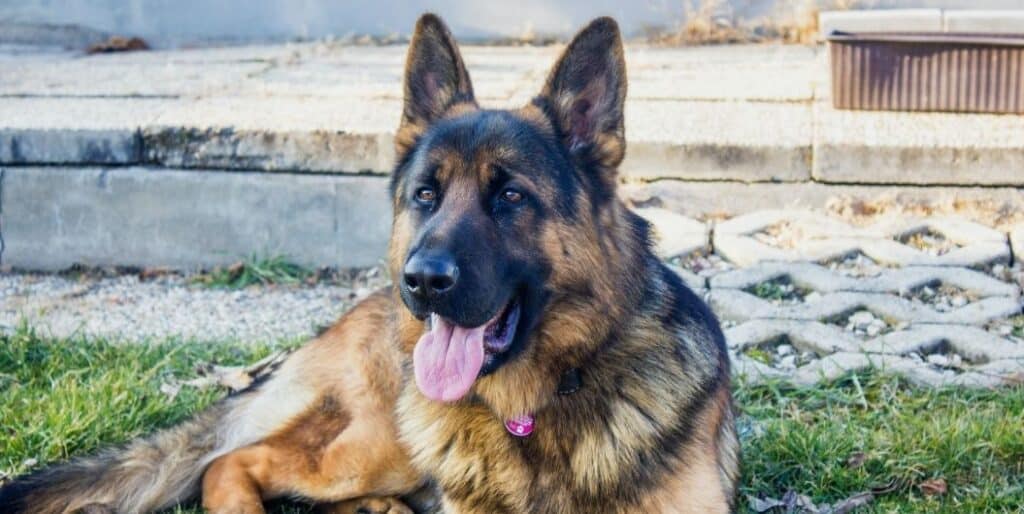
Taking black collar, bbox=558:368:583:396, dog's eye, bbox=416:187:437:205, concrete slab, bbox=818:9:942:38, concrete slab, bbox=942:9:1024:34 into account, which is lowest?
black collar, bbox=558:368:583:396

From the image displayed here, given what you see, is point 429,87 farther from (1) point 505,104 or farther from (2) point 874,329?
(1) point 505,104

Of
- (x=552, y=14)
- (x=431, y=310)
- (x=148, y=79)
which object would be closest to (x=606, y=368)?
(x=431, y=310)

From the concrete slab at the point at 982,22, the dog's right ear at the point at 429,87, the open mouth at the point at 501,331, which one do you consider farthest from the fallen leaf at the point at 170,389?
the concrete slab at the point at 982,22

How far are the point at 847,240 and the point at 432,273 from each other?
11.2 ft

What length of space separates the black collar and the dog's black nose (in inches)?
21.7

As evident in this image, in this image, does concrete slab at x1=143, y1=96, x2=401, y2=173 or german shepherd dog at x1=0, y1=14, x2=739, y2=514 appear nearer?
german shepherd dog at x1=0, y1=14, x2=739, y2=514

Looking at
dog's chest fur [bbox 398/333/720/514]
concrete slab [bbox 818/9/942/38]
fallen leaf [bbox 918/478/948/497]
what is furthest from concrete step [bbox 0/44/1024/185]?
dog's chest fur [bbox 398/333/720/514]

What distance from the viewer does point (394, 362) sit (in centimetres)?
433

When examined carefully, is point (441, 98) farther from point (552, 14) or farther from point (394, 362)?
point (552, 14)

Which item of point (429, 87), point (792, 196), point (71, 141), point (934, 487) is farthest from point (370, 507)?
point (71, 141)

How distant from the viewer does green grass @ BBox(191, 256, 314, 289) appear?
6723 mm

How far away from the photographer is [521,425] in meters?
3.82

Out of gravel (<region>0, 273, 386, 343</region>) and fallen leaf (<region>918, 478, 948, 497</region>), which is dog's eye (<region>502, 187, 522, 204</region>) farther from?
gravel (<region>0, 273, 386, 343</region>)

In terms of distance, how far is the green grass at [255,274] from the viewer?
6723 mm
